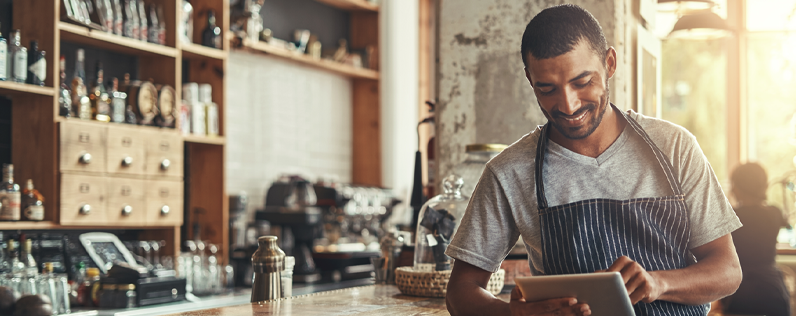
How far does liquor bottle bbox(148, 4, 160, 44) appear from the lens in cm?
447

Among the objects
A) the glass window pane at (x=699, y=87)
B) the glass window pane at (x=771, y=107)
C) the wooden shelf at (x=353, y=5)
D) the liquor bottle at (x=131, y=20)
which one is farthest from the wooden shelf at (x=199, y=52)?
the glass window pane at (x=771, y=107)


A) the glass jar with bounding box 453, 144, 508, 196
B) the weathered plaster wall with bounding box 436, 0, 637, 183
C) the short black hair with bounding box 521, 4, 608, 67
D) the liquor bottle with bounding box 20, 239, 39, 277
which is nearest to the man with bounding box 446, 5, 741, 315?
the short black hair with bounding box 521, 4, 608, 67

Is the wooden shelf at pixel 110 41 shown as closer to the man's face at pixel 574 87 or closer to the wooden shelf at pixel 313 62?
the wooden shelf at pixel 313 62

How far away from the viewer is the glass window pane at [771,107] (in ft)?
24.1

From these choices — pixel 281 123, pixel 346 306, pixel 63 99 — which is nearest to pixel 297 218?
pixel 281 123

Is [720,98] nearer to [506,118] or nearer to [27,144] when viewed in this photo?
[506,118]

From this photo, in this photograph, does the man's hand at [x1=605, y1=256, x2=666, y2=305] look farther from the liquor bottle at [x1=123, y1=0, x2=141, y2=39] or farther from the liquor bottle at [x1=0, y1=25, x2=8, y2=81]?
the liquor bottle at [x1=123, y1=0, x2=141, y2=39]

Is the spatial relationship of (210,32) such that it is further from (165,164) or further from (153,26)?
(165,164)

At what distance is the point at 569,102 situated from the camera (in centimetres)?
144

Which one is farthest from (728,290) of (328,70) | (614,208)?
(328,70)

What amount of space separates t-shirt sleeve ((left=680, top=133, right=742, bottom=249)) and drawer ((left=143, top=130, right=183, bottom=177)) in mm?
3350

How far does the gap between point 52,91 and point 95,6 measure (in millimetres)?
650

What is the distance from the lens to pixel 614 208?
1.49m

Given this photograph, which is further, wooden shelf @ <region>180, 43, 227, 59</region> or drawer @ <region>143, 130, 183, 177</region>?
wooden shelf @ <region>180, 43, 227, 59</region>
